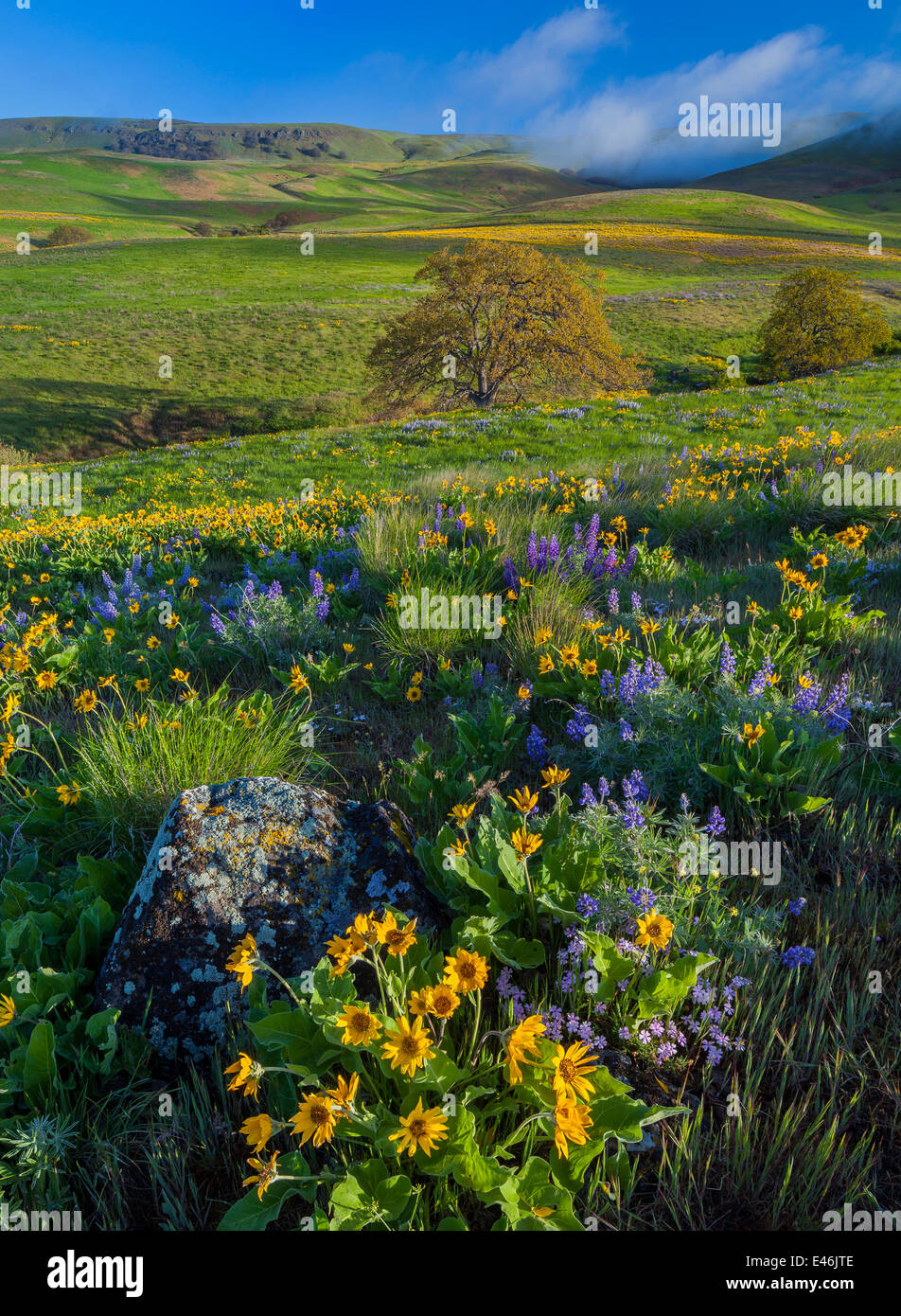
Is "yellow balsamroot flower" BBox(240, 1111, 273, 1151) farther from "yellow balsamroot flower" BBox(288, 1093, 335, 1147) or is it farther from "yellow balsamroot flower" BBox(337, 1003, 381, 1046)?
"yellow balsamroot flower" BBox(337, 1003, 381, 1046)

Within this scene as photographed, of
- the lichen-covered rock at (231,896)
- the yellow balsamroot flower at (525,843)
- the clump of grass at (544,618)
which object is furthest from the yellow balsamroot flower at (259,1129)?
the clump of grass at (544,618)

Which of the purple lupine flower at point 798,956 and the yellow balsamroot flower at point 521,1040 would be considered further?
the purple lupine flower at point 798,956

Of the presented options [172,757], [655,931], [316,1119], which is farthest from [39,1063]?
[655,931]

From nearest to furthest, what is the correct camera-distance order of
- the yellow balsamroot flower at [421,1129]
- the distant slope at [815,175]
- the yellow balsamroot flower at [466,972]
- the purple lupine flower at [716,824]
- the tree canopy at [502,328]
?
the yellow balsamroot flower at [421,1129] → the yellow balsamroot flower at [466,972] → the purple lupine flower at [716,824] → the tree canopy at [502,328] → the distant slope at [815,175]

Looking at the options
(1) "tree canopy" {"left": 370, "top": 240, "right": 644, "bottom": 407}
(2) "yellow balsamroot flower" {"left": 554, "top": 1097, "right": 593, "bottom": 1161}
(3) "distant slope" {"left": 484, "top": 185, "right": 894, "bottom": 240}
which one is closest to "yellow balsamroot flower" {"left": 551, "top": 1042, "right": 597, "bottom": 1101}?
(2) "yellow balsamroot flower" {"left": 554, "top": 1097, "right": 593, "bottom": 1161}

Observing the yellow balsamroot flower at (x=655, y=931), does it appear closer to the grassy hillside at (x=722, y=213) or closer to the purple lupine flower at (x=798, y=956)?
the purple lupine flower at (x=798, y=956)

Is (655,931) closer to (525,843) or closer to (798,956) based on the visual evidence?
(525,843)

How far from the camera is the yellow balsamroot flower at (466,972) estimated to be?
159 cm

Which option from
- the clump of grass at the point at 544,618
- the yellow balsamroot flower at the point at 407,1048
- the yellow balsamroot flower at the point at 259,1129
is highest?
the clump of grass at the point at 544,618

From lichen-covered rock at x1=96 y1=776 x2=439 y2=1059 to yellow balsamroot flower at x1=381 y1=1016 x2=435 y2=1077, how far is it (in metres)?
0.66

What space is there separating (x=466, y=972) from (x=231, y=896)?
0.94 metres

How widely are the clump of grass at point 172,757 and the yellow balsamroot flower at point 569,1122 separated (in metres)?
2.03

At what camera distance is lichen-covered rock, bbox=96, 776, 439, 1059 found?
202cm
